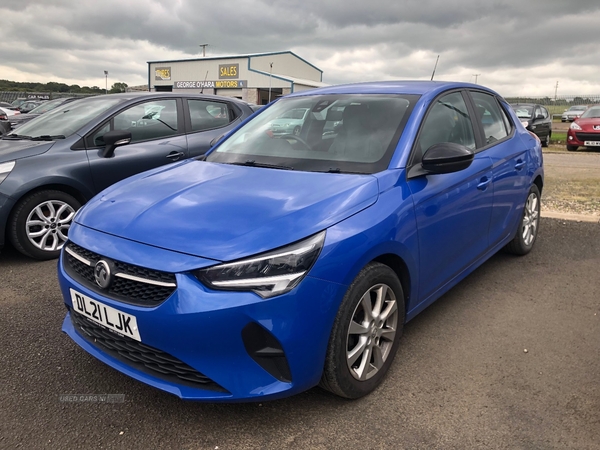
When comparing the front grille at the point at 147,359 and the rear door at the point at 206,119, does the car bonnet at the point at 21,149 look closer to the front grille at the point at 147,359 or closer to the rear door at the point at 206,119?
the rear door at the point at 206,119

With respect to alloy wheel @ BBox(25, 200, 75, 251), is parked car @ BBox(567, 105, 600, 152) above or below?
above

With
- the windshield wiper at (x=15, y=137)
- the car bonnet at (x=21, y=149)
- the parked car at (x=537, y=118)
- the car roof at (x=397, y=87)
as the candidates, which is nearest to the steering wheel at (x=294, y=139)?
the car roof at (x=397, y=87)

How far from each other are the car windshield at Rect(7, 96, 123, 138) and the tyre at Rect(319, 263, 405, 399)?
12.7 ft

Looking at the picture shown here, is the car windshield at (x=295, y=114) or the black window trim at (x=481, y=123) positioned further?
the black window trim at (x=481, y=123)

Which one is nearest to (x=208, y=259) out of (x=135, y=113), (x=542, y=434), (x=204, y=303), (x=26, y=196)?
(x=204, y=303)

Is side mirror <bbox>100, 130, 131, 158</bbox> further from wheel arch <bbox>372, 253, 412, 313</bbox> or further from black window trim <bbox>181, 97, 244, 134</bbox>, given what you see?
wheel arch <bbox>372, 253, 412, 313</bbox>

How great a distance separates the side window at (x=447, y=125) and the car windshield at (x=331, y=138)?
149 millimetres

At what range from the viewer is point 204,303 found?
6.38 feet

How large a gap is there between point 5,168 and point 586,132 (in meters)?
15.0

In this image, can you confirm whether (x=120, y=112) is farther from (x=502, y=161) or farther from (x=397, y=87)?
(x=502, y=161)

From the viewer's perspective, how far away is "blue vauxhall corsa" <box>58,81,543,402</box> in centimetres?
199

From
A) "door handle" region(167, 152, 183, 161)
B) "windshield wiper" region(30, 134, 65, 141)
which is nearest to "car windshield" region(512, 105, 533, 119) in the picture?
"door handle" region(167, 152, 183, 161)

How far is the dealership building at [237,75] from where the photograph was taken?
43250 millimetres

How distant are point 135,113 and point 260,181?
3.21m
